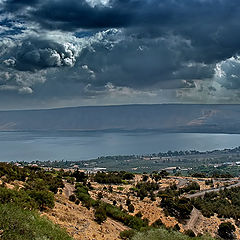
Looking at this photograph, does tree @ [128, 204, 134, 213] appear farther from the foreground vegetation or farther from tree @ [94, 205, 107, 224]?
the foreground vegetation

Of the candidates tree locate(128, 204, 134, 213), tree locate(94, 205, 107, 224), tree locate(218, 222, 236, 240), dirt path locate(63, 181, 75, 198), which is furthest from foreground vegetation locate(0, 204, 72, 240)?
tree locate(218, 222, 236, 240)

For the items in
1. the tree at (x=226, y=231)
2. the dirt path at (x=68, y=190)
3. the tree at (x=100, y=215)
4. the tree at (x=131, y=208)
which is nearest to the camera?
the tree at (x=100, y=215)

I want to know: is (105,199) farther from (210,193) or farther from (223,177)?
(223,177)

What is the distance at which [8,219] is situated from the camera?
40.4ft

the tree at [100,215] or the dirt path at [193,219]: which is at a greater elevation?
the tree at [100,215]

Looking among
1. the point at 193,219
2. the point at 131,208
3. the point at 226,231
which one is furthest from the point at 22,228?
the point at 193,219

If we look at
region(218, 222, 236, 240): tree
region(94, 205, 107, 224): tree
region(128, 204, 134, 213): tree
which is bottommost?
region(218, 222, 236, 240): tree

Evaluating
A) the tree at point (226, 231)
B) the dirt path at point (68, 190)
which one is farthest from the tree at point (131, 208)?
the tree at point (226, 231)

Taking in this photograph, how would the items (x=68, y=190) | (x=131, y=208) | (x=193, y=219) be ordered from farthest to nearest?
1. (x=193, y=219)
2. (x=68, y=190)
3. (x=131, y=208)

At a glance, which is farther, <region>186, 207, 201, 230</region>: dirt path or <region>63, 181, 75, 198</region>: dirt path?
<region>186, 207, 201, 230</region>: dirt path

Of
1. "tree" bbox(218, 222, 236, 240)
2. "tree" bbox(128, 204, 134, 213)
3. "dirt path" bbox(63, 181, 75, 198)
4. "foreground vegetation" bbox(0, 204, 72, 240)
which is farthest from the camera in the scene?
"tree" bbox(128, 204, 134, 213)

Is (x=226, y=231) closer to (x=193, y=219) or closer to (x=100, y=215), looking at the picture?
(x=193, y=219)

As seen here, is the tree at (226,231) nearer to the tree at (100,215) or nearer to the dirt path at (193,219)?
the dirt path at (193,219)

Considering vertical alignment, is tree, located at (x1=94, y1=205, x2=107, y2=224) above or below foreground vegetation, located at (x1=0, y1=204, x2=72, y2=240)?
below
